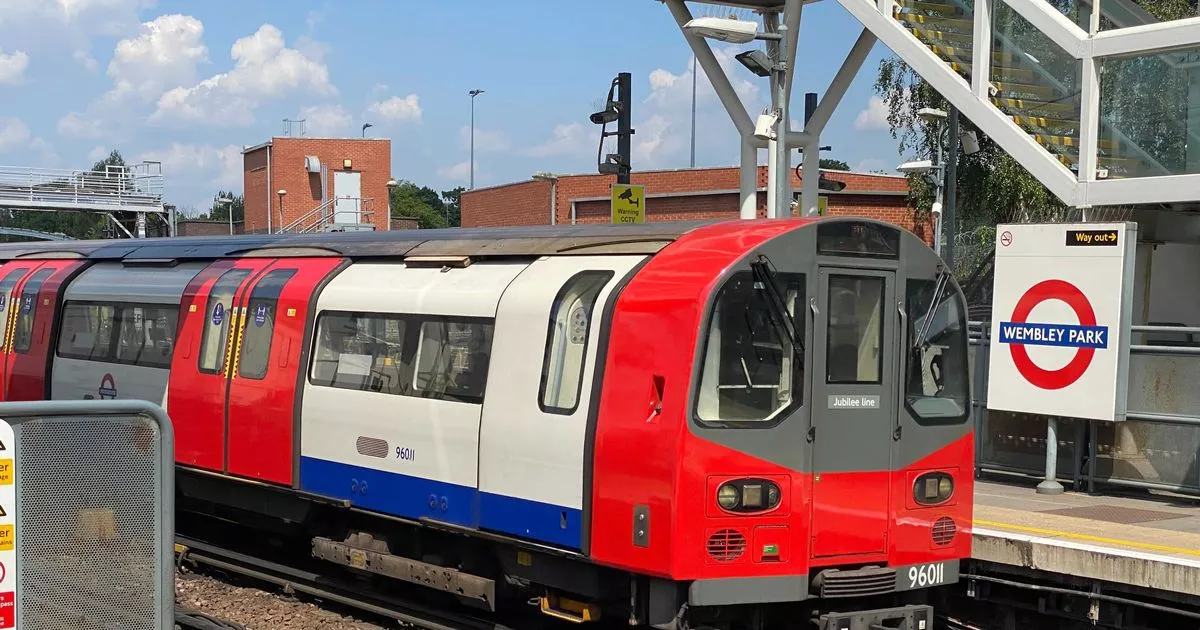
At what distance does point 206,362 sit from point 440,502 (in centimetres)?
367

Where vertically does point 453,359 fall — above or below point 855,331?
below

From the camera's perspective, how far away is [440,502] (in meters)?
8.67

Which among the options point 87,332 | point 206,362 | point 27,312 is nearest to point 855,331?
point 206,362

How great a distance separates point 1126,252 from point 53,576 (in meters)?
9.50

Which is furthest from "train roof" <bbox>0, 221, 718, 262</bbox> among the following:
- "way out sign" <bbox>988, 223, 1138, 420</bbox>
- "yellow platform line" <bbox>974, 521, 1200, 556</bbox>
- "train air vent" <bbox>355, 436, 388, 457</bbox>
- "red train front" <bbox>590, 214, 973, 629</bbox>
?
"way out sign" <bbox>988, 223, 1138, 420</bbox>

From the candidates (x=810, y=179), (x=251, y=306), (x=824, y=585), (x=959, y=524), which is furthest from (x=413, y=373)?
(x=810, y=179)

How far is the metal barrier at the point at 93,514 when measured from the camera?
14.9 feet

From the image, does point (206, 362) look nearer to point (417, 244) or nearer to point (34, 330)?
point (417, 244)

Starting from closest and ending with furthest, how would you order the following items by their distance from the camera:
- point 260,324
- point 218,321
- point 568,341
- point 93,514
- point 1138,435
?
point 93,514, point 568,341, point 260,324, point 218,321, point 1138,435

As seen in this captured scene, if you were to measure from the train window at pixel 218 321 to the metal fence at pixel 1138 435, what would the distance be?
729 centimetres

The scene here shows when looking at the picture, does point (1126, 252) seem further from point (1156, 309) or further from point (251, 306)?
point (251, 306)


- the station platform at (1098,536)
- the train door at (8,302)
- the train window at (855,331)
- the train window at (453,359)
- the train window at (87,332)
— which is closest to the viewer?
the train window at (855,331)

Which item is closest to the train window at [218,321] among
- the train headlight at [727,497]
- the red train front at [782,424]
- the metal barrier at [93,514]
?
the red train front at [782,424]

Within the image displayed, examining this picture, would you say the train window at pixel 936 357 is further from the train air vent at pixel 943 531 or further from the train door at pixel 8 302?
the train door at pixel 8 302
